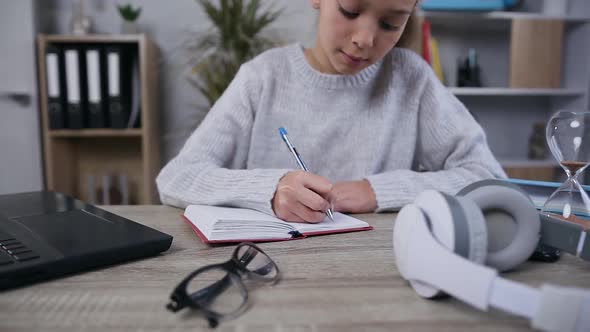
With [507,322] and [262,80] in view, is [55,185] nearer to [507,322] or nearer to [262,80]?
[262,80]

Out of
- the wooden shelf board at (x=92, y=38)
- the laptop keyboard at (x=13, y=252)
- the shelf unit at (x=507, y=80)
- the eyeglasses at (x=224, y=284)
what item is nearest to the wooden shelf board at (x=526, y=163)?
the shelf unit at (x=507, y=80)

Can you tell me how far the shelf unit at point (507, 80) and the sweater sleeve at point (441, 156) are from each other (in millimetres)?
1182

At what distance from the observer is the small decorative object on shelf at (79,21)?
199 centimetres

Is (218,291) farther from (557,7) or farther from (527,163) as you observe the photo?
(557,7)

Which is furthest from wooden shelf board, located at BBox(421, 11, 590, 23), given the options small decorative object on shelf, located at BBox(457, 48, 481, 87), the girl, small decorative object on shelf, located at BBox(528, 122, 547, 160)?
the girl

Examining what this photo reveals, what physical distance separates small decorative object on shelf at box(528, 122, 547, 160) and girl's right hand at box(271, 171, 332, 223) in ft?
7.07

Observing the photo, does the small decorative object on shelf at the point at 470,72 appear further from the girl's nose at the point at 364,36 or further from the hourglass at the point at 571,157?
the hourglass at the point at 571,157

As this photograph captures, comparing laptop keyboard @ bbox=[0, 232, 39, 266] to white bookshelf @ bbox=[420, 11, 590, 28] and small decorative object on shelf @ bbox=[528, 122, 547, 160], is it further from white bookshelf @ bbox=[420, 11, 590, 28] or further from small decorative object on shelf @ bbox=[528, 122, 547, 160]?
small decorative object on shelf @ bbox=[528, 122, 547, 160]

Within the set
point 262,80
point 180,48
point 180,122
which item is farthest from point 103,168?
point 262,80

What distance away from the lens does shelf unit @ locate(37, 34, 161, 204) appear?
189 cm

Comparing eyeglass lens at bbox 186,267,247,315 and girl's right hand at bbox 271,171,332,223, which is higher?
girl's right hand at bbox 271,171,332,223

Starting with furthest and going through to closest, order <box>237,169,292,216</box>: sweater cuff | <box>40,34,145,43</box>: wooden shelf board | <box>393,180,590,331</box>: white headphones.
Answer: <box>40,34,145,43</box>: wooden shelf board < <box>237,169,292,216</box>: sweater cuff < <box>393,180,590,331</box>: white headphones

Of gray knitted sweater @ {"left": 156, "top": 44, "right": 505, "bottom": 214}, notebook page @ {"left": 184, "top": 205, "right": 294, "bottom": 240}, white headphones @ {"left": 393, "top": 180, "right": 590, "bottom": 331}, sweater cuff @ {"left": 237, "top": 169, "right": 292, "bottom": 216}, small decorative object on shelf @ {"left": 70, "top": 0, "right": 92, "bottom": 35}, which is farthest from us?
small decorative object on shelf @ {"left": 70, "top": 0, "right": 92, "bottom": 35}

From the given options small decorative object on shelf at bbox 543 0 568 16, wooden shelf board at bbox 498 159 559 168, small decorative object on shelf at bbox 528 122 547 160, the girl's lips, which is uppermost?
small decorative object on shelf at bbox 543 0 568 16
